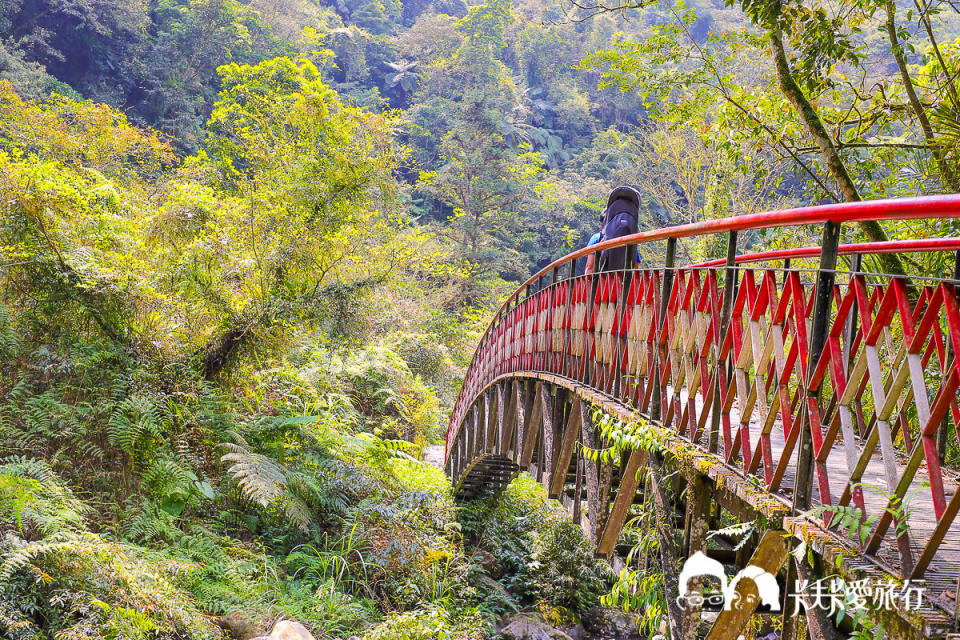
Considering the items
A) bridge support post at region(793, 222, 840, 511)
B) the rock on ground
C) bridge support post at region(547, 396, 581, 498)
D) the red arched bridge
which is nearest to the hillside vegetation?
the rock on ground

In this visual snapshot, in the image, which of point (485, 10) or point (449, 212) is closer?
point (449, 212)

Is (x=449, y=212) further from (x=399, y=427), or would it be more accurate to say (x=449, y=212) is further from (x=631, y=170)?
(x=399, y=427)

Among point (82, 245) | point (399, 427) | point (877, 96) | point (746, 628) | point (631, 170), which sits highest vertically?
point (631, 170)

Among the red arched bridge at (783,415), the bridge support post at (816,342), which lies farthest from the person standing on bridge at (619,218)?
the bridge support post at (816,342)

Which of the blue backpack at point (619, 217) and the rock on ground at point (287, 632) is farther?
the blue backpack at point (619, 217)

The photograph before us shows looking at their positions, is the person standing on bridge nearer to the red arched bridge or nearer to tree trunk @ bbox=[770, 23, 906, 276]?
the red arched bridge

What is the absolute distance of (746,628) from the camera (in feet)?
8.51

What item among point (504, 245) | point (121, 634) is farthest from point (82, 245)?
point (504, 245)

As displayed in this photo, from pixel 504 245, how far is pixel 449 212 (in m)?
6.57

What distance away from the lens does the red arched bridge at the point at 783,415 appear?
187 cm

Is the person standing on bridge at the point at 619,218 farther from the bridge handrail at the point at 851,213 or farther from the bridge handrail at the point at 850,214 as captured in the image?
the bridge handrail at the point at 851,213

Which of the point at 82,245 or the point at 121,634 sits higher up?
the point at 82,245

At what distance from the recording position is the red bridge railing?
6.09 ft

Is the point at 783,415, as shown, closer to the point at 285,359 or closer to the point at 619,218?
the point at 619,218
